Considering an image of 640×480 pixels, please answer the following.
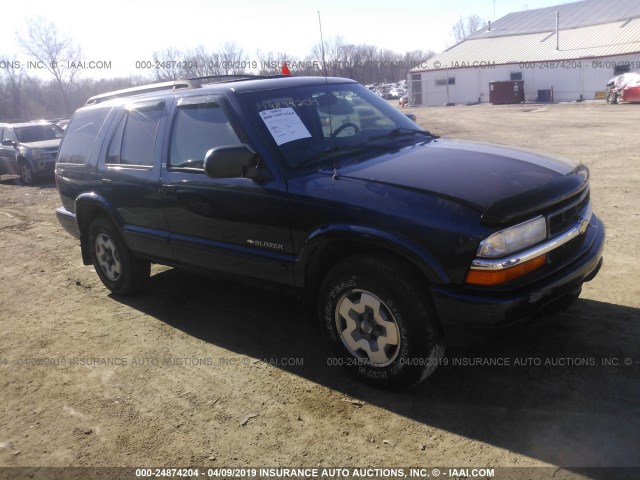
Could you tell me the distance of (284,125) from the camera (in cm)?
395

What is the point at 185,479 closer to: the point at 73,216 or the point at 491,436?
the point at 491,436

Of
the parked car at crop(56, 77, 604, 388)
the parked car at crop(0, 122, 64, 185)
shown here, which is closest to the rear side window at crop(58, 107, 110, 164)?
the parked car at crop(56, 77, 604, 388)

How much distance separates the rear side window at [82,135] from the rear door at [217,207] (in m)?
1.42

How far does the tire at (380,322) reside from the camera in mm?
3154

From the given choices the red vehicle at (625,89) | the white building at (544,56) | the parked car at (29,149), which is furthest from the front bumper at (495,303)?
the white building at (544,56)

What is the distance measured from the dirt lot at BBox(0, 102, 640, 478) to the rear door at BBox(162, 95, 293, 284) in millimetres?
676

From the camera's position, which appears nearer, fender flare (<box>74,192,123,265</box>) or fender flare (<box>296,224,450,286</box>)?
fender flare (<box>296,224,450,286</box>)

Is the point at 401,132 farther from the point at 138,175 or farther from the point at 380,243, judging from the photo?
the point at 138,175

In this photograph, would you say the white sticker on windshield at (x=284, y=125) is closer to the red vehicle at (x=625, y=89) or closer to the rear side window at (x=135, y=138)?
the rear side window at (x=135, y=138)

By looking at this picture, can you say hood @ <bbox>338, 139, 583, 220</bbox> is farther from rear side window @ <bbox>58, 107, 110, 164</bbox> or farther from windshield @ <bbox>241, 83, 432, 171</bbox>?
rear side window @ <bbox>58, 107, 110, 164</bbox>

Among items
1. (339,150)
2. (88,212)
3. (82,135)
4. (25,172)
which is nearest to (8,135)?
(25,172)

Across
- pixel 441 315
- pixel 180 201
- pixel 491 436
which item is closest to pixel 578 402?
pixel 491 436

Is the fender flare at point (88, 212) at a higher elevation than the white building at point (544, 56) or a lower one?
lower

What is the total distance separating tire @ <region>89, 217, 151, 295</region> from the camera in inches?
212
